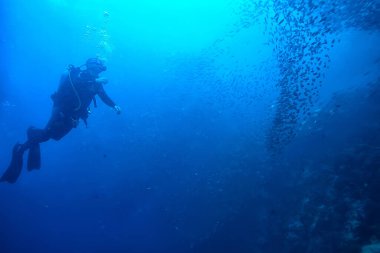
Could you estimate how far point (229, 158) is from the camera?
19297 mm

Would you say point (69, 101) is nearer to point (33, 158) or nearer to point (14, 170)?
point (33, 158)

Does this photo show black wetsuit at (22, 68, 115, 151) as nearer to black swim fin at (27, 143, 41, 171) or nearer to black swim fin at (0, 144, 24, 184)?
black swim fin at (27, 143, 41, 171)

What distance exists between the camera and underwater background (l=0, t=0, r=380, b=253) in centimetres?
1172

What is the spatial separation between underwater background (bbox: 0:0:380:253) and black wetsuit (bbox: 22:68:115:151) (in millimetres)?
6189

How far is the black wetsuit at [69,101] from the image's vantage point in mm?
7453

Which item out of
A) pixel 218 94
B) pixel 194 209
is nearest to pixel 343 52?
pixel 218 94

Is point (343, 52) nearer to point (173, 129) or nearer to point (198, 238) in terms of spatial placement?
point (173, 129)

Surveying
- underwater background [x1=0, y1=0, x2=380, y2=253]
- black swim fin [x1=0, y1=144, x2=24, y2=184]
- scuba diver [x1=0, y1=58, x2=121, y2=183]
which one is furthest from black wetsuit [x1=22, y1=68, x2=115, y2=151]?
underwater background [x1=0, y1=0, x2=380, y2=253]

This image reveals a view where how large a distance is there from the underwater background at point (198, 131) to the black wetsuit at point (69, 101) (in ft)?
20.3

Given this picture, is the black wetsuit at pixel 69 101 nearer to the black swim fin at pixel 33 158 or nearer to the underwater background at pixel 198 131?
the black swim fin at pixel 33 158

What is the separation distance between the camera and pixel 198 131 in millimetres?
23469

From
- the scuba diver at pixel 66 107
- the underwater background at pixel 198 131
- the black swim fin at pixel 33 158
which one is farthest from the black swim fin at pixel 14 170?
the underwater background at pixel 198 131

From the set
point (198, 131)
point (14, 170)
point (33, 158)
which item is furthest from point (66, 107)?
point (198, 131)

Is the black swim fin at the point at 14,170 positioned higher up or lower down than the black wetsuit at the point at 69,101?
lower down
